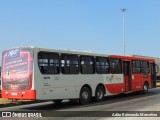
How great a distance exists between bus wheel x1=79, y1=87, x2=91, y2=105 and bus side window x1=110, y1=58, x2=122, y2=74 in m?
2.86

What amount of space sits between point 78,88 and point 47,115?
15.0ft

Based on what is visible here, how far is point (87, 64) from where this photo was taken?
19.0 m

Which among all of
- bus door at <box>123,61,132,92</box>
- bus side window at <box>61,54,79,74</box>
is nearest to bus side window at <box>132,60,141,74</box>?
bus door at <box>123,61,132,92</box>

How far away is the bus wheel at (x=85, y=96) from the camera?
60.5 feet

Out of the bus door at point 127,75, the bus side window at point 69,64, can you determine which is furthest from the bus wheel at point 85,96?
the bus door at point 127,75

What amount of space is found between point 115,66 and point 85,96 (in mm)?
3803

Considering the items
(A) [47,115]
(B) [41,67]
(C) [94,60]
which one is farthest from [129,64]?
(A) [47,115]

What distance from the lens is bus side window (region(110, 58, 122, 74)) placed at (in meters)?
21.3

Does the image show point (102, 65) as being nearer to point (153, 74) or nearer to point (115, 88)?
point (115, 88)

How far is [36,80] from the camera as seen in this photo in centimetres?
1566

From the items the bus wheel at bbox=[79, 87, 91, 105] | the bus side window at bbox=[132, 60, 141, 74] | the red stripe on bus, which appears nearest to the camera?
the bus wheel at bbox=[79, 87, 91, 105]

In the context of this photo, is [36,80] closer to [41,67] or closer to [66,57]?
[41,67]

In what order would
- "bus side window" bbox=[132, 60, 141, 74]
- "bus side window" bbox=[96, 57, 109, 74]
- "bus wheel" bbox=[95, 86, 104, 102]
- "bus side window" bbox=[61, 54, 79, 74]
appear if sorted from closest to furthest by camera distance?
"bus side window" bbox=[61, 54, 79, 74] < "bus wheel" bbox=[95, 86, 104, 102] < "bus side window" bbox=[96, 57, 109, 74] < "bus side window" bbox=[132, 60, 141, 74]

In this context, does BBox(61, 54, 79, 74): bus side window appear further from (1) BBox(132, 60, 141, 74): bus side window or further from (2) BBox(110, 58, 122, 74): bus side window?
(1) BBox(132, 60, 141, 74): bus side window
